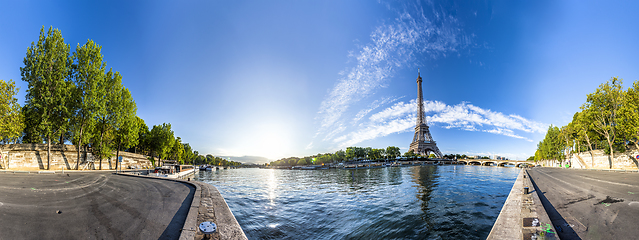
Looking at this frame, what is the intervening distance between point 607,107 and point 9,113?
107976mm

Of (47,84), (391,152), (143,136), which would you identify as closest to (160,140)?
(143,136)

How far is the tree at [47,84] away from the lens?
108 feet

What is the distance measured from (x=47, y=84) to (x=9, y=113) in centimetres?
638

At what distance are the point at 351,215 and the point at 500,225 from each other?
8.21m

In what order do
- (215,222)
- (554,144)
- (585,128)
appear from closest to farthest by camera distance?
(215,222) → (585,128) → (554,144)

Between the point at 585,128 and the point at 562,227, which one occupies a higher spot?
the point at 585,128

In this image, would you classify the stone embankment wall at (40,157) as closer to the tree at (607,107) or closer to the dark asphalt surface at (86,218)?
the dark asphalt surface at (86,218)

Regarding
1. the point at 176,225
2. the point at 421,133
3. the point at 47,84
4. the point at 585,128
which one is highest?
the point at 47,84

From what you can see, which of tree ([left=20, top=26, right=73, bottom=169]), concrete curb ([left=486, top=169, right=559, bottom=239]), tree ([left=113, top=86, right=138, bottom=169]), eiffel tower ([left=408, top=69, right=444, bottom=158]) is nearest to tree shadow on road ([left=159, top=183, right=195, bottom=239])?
concrete curb ([left=486, top=169, right=559, bottom=239])

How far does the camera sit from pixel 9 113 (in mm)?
32594

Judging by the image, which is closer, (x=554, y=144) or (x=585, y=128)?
(x=585, y=128)

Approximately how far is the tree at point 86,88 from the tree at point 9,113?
575 centimetres

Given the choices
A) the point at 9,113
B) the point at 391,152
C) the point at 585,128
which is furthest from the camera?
the point at 391,152

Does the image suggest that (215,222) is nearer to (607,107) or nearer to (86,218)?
(86,218)
